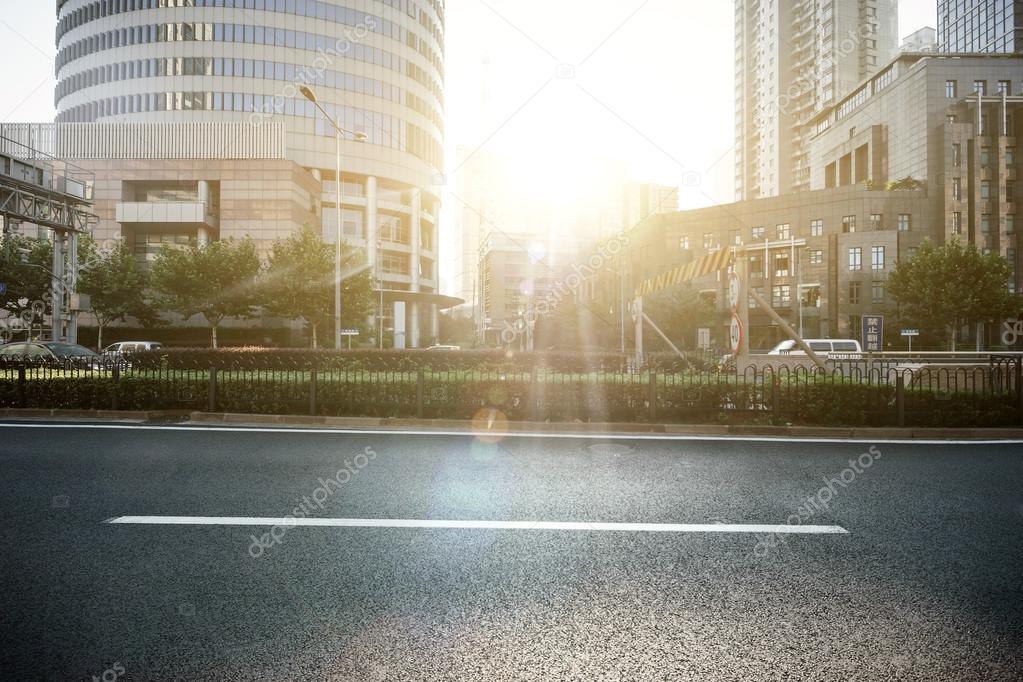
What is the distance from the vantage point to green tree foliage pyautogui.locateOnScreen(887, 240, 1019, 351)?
41938mm

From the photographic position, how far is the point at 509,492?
573cm

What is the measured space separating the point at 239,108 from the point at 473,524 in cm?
6192

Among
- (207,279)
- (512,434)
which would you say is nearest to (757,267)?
(207,279)

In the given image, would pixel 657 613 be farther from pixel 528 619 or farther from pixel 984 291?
→ pixel 984 291

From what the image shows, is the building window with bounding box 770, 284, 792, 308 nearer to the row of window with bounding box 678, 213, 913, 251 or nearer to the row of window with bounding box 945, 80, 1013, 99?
the row of window with bounding box 678, 213, 913, 251

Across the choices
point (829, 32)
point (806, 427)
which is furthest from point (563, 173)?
point (806, 427)

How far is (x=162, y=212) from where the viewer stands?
154 ft

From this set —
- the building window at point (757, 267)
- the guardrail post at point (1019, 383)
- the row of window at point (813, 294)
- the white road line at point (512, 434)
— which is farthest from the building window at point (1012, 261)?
the white road line at point (512, 434)

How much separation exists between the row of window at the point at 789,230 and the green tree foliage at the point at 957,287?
18266mm

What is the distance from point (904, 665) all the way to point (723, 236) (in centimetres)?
7344

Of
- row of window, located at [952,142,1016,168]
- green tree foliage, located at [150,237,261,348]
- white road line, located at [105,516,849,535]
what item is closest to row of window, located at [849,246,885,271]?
row of window, located at [952,142,1016,168]

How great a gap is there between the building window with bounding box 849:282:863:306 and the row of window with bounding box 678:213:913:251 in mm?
5967

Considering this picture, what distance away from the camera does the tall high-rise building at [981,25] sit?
78125 mm

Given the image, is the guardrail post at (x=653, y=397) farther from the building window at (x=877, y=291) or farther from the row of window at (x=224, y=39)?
the row of window at (x=224, y=39)
